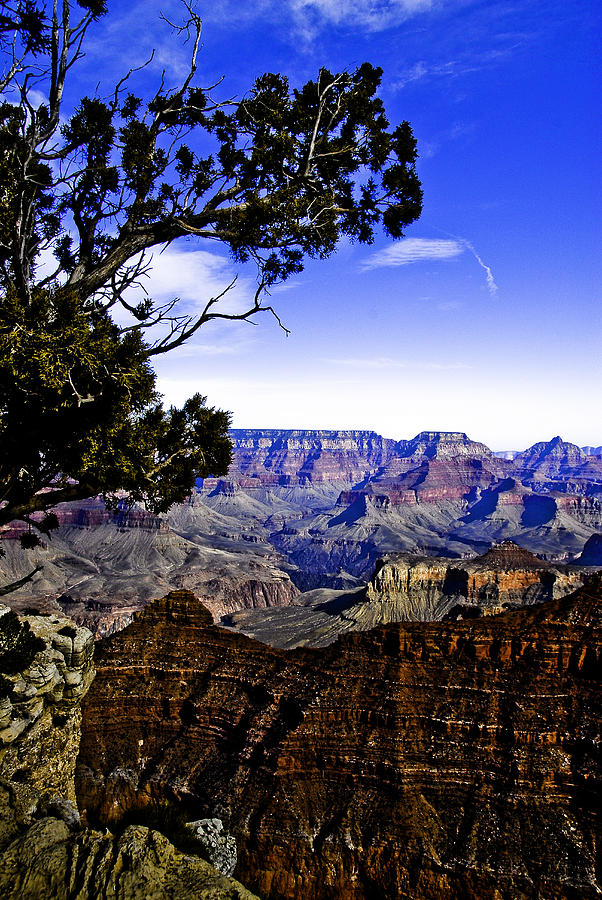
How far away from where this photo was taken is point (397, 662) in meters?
29.5

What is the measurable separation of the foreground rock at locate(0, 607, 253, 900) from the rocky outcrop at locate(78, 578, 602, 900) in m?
6.24

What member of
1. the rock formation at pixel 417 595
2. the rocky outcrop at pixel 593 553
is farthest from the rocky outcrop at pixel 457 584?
the rocky outcrop at pixel 593 553

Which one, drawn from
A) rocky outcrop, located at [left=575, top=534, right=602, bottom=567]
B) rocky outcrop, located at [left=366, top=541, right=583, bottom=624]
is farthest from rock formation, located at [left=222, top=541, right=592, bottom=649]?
rocky outcrop, located at [left=575, top=534, right=602, bottom=567]

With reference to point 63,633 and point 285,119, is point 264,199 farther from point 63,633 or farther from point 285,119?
point 63,633

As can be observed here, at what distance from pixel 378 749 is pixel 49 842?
20.9 m

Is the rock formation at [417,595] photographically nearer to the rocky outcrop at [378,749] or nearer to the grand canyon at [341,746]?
the rocky outcrop at [378,749]

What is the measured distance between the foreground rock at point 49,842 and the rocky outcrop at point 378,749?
20.5 feet

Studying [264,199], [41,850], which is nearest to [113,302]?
[264,199]

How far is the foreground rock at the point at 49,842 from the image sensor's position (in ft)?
27.2

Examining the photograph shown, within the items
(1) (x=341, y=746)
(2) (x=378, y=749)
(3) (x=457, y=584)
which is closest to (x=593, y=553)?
(3) (x=457, y=584)

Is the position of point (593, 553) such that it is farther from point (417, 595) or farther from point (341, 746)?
point (341, 746)

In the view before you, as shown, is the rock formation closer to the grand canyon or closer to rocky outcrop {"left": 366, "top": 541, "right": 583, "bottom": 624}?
rocky outcrop {"left": 366, "top": 541, "right": 583, "bottom": 624}

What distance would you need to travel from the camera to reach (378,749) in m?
26.3

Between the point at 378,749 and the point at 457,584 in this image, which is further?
the point at 457,584
